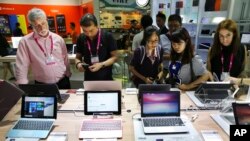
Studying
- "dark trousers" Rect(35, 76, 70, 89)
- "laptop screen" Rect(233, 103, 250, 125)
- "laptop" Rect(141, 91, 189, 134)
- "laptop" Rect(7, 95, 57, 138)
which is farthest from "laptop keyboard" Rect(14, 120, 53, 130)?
"laptop screen" Rect(233, 103, 250, 125)

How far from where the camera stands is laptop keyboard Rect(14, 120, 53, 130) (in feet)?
5.07

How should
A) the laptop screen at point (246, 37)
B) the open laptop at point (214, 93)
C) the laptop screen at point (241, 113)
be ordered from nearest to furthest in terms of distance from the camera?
the laptop screen at point (241, 113) < the open laptop at point (214, 93) < the laptop screen at point (246, 37)

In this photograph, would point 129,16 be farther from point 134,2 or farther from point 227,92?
point 227,92

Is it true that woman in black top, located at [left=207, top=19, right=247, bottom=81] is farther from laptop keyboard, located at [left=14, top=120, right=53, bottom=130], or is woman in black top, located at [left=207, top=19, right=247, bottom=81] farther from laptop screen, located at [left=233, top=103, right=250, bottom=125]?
laptop keyboard, located at [left=14, top=120, right=53, bottom=130]

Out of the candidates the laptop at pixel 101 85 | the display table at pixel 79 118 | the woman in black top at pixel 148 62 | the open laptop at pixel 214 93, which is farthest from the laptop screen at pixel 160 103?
the woman in black top at pixel 148 62

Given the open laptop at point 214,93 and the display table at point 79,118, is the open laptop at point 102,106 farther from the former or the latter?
the open laptop at point 214,93

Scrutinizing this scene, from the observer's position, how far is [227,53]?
7.35 ft

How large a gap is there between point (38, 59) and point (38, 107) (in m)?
0.72

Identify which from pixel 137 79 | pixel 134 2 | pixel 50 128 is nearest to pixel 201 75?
pixel 137 79

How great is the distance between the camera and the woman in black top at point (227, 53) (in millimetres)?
2137

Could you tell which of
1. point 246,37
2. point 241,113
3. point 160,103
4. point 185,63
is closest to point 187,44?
point 185,63

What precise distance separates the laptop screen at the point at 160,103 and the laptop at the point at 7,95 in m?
0.95

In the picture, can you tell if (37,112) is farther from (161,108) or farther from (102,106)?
(161,108)

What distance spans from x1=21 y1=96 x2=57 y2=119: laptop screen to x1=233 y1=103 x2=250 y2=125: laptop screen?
1288mm
